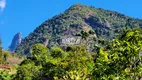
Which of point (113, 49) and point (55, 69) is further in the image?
point (55, 69)

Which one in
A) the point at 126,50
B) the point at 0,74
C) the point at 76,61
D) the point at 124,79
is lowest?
the point at 124,79

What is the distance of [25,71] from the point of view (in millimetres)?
78250

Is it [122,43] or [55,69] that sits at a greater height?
[55,69]

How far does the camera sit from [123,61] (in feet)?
91.4

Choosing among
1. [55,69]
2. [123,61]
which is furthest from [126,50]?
[55,69]

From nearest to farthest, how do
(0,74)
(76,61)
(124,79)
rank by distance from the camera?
(124,79) < (0,74) < (76,61)

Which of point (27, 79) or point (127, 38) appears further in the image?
point (27, 79)

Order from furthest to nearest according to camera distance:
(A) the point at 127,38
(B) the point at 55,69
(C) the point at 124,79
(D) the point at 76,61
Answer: (B) the point at 55,69, (D) the point at 76,61, (A) the point at 127,38, (C) the point at 124,79

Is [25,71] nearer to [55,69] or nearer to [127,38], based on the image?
[55,69]

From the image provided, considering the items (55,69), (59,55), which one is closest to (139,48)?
(55,69)

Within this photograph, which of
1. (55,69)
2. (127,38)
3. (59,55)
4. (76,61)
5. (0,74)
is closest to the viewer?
(127,38)

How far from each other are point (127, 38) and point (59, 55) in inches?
2654

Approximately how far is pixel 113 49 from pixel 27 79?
49192mm

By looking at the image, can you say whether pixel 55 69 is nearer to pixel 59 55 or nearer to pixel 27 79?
pixel 27 79
